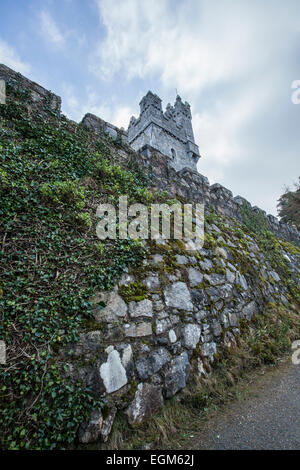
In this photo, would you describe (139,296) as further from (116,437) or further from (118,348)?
(116,437)

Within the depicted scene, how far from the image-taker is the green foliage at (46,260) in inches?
59.9

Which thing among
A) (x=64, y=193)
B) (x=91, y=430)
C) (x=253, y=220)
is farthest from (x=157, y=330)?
(x=253, y=220)

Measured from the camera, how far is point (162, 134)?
22.2 m

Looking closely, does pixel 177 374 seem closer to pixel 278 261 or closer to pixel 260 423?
pixel 260 423

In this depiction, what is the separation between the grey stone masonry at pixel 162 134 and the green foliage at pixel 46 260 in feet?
60.9

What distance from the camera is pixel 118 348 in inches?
78.4

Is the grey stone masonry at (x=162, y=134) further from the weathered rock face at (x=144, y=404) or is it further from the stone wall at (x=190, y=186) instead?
the weathered rock face at (x=144, y=404)

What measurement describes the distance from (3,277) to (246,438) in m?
2.50

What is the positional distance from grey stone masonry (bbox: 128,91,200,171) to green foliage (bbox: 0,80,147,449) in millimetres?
18548

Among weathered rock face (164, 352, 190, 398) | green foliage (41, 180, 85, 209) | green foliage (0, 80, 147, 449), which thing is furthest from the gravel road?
green foliage (41, 180, 85, 209)

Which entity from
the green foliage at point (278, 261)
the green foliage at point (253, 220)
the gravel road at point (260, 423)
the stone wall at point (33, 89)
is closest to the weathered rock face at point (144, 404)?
the gravel road at point (260, 423)

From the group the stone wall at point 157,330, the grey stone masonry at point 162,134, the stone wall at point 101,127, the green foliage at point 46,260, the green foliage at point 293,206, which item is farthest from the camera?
the grey stone masonry at point 162,134

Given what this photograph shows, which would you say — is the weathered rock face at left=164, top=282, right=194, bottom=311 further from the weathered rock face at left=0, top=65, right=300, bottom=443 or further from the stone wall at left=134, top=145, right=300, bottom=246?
the stone wall at left=134, top=145, right=300, bottom=246

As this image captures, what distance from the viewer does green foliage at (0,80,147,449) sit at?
1521 mm
